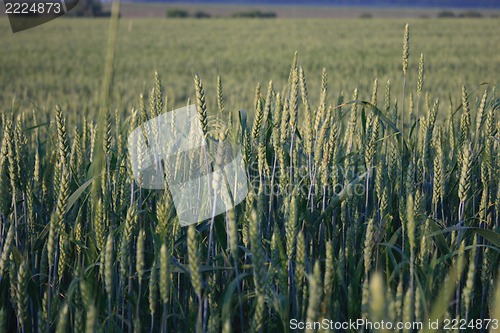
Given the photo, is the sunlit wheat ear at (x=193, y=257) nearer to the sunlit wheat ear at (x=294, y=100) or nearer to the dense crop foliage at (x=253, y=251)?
the dense crop foliage at (x=253, y=251)

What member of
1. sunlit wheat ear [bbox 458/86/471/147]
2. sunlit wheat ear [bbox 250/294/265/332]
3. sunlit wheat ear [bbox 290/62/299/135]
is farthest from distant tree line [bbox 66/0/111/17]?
sunlit wheat ear [bbox 250/294/265/332]

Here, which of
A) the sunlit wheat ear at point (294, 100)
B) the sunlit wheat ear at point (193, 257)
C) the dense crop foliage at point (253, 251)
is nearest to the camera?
the sunlit wheat ear at point (193, 257)

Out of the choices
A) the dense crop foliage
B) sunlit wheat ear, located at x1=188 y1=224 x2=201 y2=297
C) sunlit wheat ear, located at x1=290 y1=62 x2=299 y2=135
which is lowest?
the dense crop foliage

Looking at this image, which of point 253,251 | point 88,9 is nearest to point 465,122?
point 253,251

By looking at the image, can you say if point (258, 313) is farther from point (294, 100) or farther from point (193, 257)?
point (294, 100)

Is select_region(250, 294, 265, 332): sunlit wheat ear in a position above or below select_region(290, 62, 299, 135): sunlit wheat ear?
below

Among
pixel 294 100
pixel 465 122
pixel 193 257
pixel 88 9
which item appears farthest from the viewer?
pixel 88 9

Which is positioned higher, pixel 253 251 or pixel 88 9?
pixel 88 9

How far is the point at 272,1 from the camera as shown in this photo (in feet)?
312

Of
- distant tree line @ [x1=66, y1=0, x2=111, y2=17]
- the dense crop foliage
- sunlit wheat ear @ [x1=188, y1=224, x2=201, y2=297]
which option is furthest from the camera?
distant tree line @ [x1=66, y1=0, x2=111, y2=17]

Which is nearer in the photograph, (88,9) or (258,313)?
(258,313)

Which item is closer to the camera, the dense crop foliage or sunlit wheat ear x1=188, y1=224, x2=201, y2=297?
sunlit wheat ear x1=188, y1=224, x2=201, y2=297

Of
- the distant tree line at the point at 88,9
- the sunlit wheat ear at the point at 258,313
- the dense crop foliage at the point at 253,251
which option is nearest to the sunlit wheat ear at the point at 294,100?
the dense crop foliage at the point at 253,251

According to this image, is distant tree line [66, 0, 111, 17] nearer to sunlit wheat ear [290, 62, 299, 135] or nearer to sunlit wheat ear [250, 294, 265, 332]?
sunlit wheat ear [290, 62, 299, 135]
